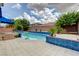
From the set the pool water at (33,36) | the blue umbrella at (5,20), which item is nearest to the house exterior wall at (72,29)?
the pool water at (33,36)

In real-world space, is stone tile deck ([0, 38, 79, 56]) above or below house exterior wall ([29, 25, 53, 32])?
below

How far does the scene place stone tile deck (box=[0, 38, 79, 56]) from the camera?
11.6ft

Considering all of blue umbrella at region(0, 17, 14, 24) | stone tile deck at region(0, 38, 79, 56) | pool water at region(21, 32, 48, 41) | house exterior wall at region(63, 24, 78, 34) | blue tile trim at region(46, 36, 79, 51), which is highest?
blue umbrella at region(0, 17, 14, 24)

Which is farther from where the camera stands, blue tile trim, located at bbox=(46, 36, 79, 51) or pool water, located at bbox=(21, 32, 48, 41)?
pool water, located at bbox=(21, 32, 48, 41)

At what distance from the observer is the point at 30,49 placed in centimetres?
359

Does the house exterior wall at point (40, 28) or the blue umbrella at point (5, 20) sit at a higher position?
the blue umbrella at point (5, 20)

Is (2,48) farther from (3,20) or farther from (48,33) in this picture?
(48,33)

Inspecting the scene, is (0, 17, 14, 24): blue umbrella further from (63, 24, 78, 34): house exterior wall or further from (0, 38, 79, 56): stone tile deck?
(63, 24, 78, 34): house exterior wall

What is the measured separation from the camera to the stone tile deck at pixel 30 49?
11.6 feet

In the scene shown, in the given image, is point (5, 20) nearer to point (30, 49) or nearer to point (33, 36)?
point (33, 36)

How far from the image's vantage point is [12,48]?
3.62 meters

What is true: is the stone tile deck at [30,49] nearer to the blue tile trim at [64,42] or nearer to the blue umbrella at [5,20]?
the blue tile trim at [64,42]

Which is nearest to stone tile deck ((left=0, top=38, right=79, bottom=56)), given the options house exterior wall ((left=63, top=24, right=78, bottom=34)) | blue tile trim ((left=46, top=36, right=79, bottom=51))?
blue tile trim ((left=46, top=36, right=79, bottom=51))

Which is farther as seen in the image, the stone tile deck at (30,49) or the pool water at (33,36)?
the pool water at (33,36)
